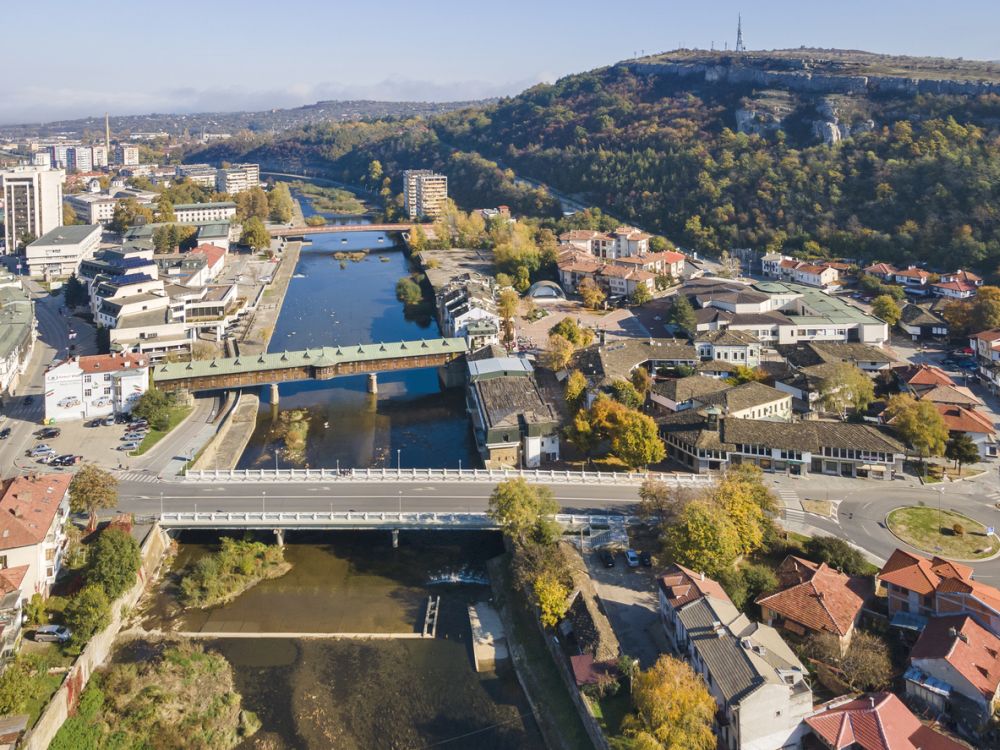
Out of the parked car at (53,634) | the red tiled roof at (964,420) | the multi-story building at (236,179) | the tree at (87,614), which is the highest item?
the multi-story building at (236,179)

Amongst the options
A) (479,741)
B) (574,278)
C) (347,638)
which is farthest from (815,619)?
(574,278)

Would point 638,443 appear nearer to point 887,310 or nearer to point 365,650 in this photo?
point 365,650

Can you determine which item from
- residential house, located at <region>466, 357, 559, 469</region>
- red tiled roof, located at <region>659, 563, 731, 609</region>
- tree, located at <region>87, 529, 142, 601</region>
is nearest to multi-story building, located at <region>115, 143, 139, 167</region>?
residential house, located at <region>466, 357, 559, 469</region>

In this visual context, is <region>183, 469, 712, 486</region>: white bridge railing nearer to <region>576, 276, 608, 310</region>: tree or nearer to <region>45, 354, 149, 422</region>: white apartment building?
<region>45, 354, 149, 422</region>: white apartment building

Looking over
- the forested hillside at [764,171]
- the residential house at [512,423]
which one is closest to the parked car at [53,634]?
the residential house at [512,423]

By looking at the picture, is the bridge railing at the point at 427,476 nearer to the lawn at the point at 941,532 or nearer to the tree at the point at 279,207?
the lawn at the point at 941,532

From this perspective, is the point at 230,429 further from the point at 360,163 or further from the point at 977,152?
the point at 360,163

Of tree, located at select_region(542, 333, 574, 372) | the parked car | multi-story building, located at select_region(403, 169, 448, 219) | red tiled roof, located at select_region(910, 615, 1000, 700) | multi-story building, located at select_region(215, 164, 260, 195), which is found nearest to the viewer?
red tiled roof, located at select_region(910, 615, 1000, 700)
